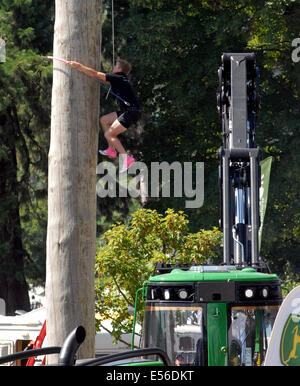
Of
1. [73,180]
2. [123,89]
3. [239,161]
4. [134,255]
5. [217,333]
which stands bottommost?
[217,333]

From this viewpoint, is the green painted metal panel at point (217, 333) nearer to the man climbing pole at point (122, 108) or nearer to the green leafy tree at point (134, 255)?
the man climbing pole at point (122, 108)

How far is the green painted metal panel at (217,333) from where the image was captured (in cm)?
787

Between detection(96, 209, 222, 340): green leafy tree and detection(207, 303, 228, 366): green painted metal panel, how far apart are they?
5.88 metres

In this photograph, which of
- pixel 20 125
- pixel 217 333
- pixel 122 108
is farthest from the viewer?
pixel 20 125

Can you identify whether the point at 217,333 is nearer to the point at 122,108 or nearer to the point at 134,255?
the point at 122,108

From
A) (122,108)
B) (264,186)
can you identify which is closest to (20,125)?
(264,186)

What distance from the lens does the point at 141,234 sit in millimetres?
14852

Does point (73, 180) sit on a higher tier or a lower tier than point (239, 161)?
lower

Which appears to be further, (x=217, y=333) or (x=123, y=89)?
(x=123, y=89)

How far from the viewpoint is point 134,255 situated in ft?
47.8

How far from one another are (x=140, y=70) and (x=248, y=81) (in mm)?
14103

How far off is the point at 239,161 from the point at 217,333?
413cm

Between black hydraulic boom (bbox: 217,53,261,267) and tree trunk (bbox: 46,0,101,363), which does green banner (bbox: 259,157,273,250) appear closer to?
black hydraulic boom (bbox: 217,53,261,267)
